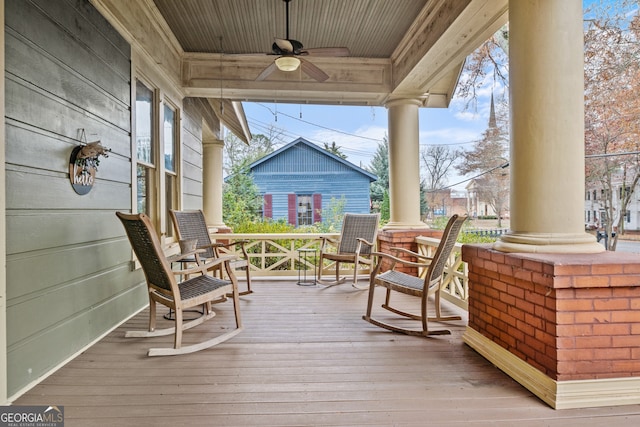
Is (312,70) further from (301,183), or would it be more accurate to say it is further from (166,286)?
(301,183)

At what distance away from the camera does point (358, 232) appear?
5.02 m

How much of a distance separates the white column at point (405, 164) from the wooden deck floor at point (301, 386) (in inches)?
94.4

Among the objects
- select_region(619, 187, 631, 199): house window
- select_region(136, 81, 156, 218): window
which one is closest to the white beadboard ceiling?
select_region(136, 81, 156, 218): window

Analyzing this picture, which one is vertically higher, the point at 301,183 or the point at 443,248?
the point at 301,183

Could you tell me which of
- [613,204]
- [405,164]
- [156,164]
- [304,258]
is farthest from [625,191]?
[156,164]

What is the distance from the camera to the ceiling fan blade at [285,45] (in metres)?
3.34

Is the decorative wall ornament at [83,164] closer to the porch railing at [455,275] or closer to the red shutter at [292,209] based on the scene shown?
the porch railing at [455,275]

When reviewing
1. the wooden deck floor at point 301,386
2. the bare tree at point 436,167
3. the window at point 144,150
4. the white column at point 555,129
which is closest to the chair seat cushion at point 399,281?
the wooden deck floor at point 301,386

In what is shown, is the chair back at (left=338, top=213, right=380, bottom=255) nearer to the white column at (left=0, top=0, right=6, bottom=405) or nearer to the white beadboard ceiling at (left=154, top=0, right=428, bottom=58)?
the white beadboard ceiling at (left=154, top=0, right=428, bottom=58)

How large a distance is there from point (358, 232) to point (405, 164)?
1181 mm

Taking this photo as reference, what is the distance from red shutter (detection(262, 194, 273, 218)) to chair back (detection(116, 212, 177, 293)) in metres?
10.3

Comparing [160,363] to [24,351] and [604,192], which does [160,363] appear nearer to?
[24,351]

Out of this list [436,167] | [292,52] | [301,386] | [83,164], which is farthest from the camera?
[436,167]

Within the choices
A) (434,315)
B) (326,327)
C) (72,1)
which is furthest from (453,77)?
(72,1)
